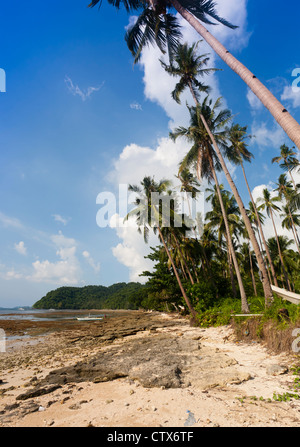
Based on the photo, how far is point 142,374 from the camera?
506cm

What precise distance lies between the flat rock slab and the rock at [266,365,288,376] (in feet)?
1.76

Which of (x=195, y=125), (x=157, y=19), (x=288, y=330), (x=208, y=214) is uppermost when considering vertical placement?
(x=195, y=125)

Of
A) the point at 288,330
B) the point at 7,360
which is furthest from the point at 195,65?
the point at 7,360

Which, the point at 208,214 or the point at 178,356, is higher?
the point at 208,214

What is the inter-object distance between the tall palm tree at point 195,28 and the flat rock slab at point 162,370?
Result: 515 centimetres

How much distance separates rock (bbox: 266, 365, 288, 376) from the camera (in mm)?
4516

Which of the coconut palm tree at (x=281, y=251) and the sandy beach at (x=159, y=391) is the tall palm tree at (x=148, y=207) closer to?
the sandy beach at (x=159, y=391)

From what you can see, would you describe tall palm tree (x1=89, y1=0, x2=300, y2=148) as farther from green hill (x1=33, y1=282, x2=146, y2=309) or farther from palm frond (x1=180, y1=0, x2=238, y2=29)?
green hill (x1=33, y1=282, x2=146, y2=309)

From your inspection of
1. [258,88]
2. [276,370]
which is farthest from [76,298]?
[258,88]

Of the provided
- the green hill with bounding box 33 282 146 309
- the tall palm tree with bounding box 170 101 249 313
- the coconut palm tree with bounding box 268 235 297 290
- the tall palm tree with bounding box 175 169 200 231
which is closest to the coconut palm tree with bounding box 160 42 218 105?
the tall palm tree with bounding box 170 101 249 313

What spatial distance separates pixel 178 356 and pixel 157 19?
12458 mm

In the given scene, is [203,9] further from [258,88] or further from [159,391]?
[159,391]
